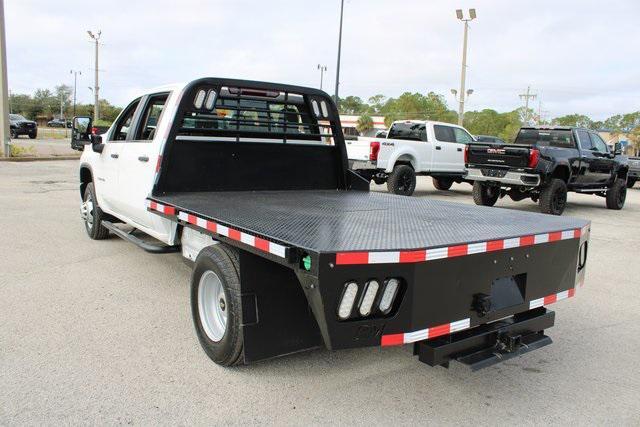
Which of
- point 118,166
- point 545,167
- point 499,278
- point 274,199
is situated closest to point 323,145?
point 274,199

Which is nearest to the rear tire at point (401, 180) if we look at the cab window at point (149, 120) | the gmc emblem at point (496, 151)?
the gmc emblem at point (496, 151)

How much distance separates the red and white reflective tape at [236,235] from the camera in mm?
2746

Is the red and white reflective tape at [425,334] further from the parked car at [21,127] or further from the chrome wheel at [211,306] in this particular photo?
the parked car at [21,127]

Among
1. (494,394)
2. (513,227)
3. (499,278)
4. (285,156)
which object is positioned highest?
(285,156)

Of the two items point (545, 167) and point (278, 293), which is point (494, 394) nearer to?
point (278, 293)

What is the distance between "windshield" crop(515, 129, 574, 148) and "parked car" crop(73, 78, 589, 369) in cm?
865

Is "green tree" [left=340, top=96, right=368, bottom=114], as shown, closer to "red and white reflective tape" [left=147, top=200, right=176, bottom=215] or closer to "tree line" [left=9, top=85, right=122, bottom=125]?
"tree line" [left=9, top=85, right=122, bottom=125]

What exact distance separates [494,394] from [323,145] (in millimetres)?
3389

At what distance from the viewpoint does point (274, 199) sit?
4.87 metres

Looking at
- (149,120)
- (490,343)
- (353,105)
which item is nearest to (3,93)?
(149,120)

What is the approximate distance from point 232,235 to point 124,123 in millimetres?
4050

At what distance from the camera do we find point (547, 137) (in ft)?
42.3

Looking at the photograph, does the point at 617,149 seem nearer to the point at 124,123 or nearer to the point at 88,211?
the point at 124,123

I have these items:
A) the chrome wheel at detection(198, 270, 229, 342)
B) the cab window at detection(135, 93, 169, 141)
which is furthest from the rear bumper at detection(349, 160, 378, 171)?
the chrome wheel at detection(198, 270, 229, 342)
